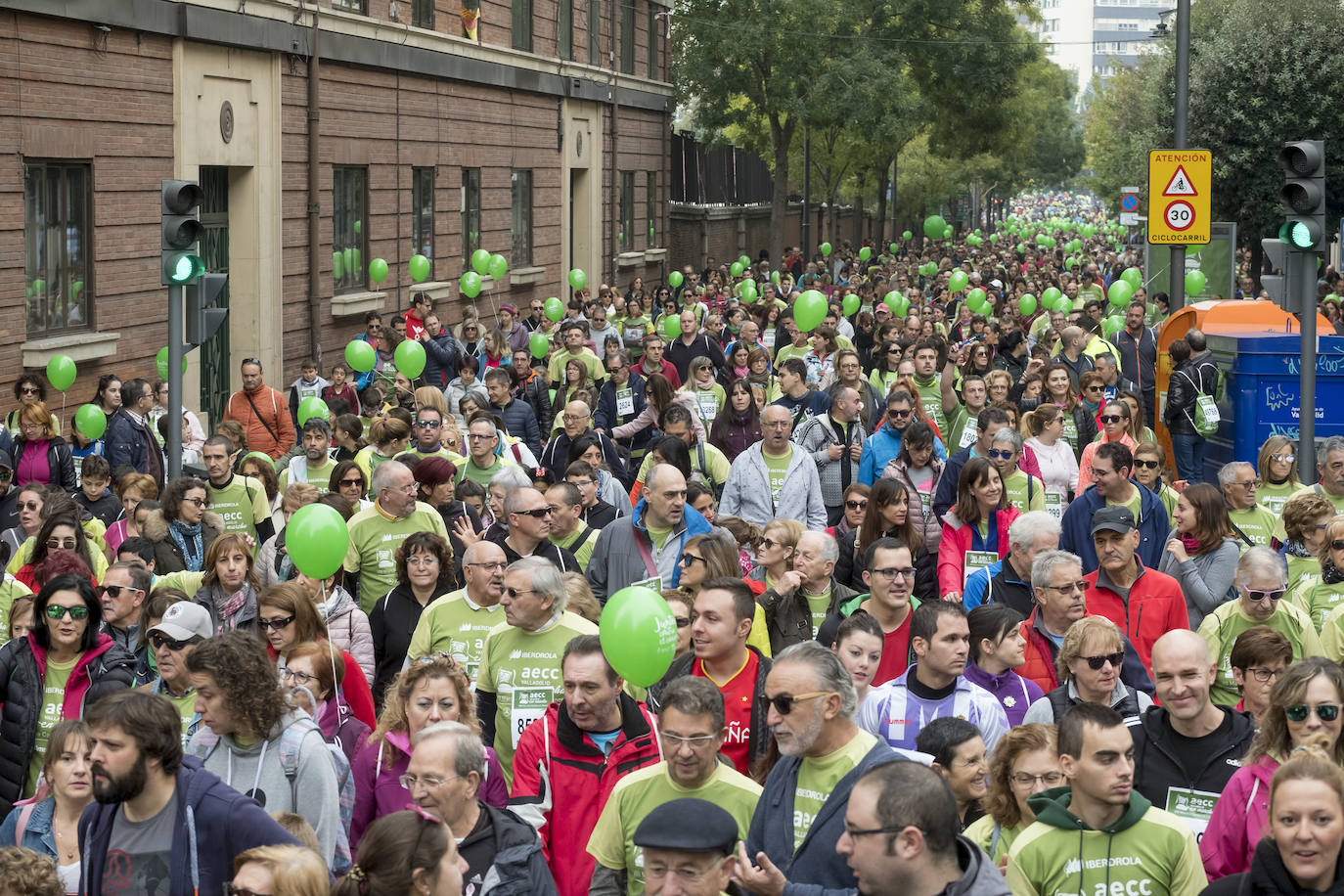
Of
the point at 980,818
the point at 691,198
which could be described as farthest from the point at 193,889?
the point at 691,198

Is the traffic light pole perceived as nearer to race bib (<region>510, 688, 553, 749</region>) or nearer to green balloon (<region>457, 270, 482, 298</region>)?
race bib (<region>510, 688, 553, 749</region>)

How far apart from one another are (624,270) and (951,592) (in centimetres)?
3111

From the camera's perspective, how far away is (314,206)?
22.6 meters

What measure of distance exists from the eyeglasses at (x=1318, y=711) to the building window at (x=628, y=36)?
3477cm

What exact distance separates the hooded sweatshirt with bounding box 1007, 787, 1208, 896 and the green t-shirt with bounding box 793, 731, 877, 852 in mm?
542

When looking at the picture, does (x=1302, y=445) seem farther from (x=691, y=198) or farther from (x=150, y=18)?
(x=691, y=198)

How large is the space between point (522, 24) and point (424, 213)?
6.12 m

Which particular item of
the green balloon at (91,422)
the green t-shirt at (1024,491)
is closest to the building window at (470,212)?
the green balloon at (91,422)

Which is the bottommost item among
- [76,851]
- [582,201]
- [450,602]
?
[76,851]

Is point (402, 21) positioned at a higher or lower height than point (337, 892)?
higher

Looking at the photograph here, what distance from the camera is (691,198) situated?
1885 inches

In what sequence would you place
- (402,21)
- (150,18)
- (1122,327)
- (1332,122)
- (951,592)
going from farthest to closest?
(1332,122), (402,21), (1122,327), (150,18), (951,592)

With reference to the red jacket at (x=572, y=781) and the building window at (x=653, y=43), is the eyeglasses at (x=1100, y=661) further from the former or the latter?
the building window at (x=653, y=43)

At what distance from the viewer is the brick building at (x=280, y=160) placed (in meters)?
16.5
